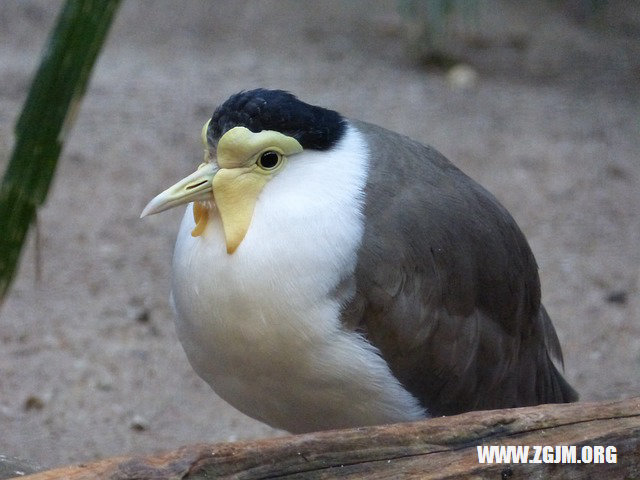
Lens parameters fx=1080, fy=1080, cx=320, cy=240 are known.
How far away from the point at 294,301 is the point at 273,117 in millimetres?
452

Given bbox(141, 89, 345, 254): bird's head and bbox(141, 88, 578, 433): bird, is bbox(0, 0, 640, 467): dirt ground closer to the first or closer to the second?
bbox(141, 88, 578, 433): bird

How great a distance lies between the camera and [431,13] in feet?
21.9

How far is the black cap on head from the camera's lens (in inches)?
103

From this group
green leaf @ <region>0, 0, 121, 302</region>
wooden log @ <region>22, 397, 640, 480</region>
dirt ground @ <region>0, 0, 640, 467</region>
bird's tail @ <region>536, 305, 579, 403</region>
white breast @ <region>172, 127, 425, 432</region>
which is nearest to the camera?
wooden log @ <region>22, 397, 640, 480</region>

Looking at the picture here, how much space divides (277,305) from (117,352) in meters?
2.09

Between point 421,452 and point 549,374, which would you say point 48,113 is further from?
point 549,374

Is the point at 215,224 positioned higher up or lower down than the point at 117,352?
higher up

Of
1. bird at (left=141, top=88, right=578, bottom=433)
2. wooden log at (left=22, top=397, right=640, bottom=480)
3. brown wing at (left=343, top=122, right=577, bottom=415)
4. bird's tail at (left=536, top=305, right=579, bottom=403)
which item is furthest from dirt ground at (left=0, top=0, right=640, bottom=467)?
wooden log at (left=22, top=397, right=640, bottom=480)

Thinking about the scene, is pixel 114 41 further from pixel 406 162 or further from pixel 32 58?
pixel 406 162

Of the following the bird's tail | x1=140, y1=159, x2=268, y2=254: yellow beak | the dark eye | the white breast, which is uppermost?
the dark eye

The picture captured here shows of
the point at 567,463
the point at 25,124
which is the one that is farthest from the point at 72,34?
the point at 567,463

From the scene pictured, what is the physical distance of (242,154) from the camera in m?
2.60

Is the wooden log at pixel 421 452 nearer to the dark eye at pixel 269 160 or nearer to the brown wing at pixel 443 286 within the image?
the brown wing at pixel 443 286

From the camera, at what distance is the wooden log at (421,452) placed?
2.13 m
